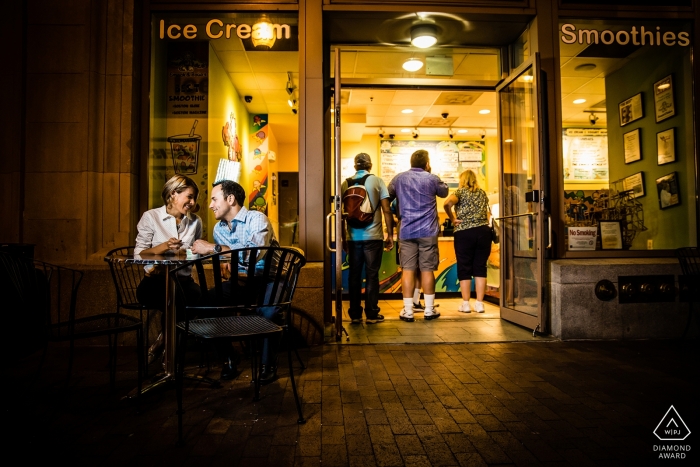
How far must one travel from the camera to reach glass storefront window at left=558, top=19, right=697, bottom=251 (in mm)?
4965

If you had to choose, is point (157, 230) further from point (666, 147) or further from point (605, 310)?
point (666, 147)

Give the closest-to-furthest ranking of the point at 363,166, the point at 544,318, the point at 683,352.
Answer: the point at 683,352 → the point at 544,318 → the point at 363,166

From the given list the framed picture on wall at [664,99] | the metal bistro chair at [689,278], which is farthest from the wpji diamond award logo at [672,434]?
the framed picture on wall at [664,99]

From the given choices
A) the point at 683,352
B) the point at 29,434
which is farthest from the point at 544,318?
the point at 29,434

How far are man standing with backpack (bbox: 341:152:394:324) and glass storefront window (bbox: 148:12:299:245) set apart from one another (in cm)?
78

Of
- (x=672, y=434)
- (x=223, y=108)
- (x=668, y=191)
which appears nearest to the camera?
(x=672, y=434)

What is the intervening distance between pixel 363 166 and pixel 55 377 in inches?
145

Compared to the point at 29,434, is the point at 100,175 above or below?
above

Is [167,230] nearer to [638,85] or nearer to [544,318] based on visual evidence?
[544,318]

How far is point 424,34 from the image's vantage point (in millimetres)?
5113

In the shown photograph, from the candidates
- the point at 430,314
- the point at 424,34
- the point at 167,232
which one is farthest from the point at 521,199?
the point at 167,232

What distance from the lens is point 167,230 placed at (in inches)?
131

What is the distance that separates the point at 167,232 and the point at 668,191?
5.44m

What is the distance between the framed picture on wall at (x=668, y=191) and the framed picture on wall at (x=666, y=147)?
0.62 feet
